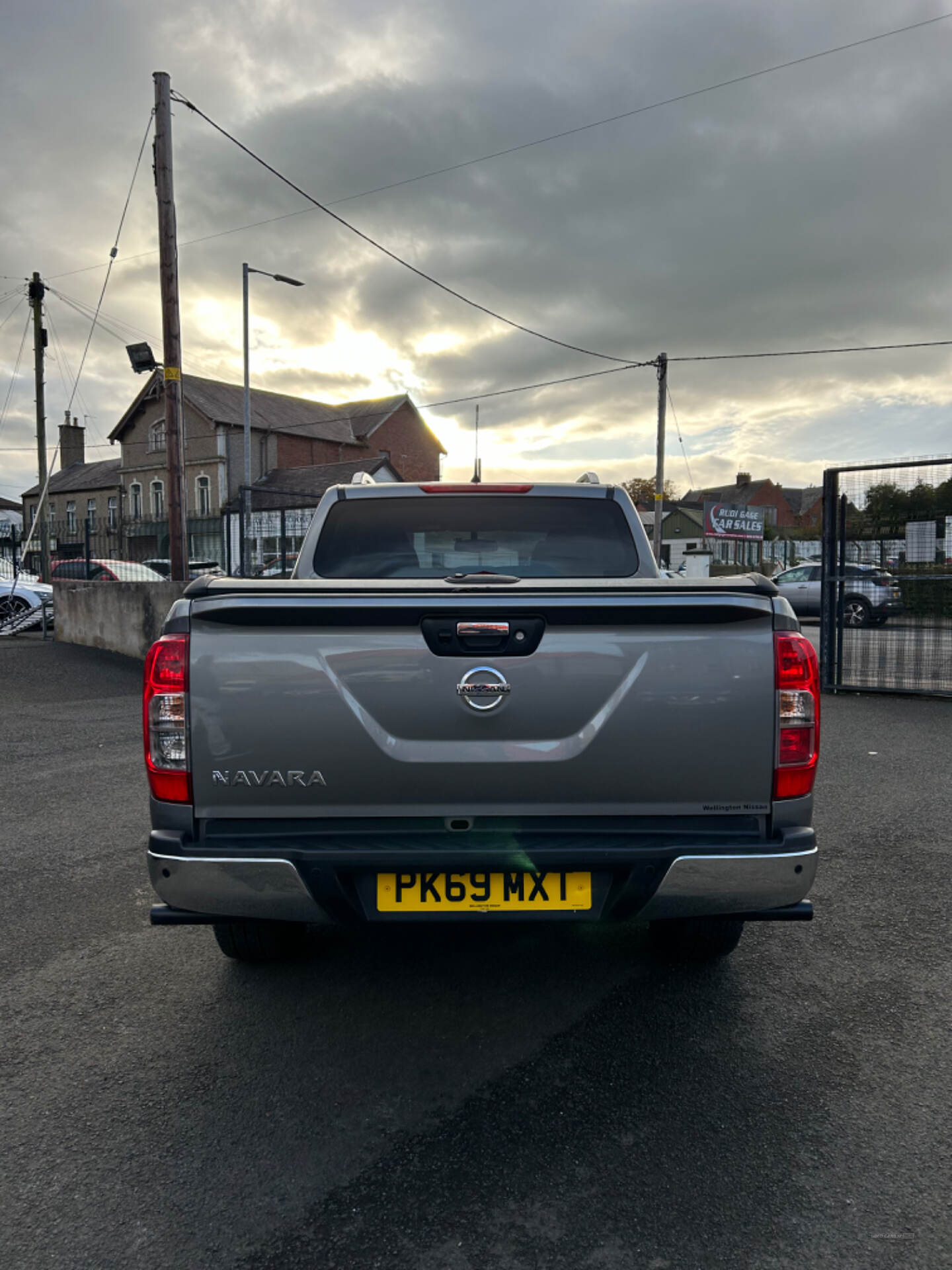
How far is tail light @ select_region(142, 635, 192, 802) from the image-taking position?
2.58 metres

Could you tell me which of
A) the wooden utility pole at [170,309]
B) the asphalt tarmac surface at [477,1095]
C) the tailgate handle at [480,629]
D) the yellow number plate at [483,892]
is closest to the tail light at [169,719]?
the yellow number plate at [483,892]

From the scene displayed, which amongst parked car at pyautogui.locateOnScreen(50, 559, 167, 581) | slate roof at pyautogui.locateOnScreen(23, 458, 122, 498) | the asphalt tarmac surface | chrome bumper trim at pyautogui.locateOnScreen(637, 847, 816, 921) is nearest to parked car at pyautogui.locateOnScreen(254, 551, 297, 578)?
parked car at pyautogui.locateOnScreen(50, 559, 167, 581)

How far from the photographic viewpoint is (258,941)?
3.32m

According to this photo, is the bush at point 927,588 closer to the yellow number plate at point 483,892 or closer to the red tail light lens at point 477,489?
the red tail light lens at point 477,489

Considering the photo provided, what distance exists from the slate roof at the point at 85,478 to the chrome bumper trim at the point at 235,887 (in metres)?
57.7

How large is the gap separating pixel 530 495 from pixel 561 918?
2282mm

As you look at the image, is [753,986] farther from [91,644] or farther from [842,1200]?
[91,644]

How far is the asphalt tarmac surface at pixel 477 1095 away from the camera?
6.67ft

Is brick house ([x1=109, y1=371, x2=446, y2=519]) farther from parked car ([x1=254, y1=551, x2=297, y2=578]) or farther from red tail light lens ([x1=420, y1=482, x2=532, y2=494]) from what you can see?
red tail light lens ([x1=420, y1=482, x2=532, y2=494])

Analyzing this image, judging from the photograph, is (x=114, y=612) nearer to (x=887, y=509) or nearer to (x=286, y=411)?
(x=887, y=509)

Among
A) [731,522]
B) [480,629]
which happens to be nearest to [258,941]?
[480,629]

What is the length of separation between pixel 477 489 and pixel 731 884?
93.3 inches

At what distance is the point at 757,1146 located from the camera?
234 centimetres

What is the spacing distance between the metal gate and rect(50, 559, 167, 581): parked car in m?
11.1
